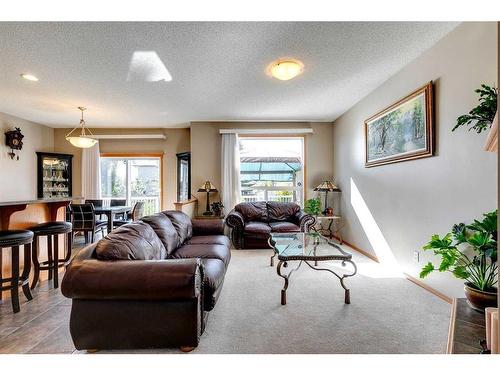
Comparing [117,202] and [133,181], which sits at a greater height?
[133,181]

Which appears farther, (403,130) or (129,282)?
(403,130)

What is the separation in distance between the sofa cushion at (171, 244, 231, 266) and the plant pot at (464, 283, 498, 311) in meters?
1.92

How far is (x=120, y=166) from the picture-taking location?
6.21 metres

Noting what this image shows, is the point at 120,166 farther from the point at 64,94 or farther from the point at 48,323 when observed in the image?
the point at 48,323

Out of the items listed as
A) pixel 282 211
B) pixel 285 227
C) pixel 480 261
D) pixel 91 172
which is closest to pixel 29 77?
pixel 91 172

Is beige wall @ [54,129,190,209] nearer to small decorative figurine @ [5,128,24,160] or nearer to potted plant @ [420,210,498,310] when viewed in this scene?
small decorative figurine @ [5,128,24,160]

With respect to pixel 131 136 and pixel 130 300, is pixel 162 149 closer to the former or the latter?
pixel 131 136

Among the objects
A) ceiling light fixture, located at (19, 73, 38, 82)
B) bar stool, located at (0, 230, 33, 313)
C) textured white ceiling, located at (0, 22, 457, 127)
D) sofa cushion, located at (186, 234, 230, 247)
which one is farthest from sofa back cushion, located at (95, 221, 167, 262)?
ceiling light fixture, located at (19, 73, 38, 82)

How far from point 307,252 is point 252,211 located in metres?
2.54

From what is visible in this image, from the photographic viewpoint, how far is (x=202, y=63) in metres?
2.87

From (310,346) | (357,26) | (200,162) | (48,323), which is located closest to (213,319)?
(310,346)

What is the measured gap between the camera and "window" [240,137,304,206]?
5.71 metres

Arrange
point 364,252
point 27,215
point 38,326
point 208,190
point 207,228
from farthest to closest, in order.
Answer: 1. point 208,190
2. point 364,252
3. point 207,228
4. point 27,215
5. point 38,326

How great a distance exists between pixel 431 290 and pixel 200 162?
14.8 feet
